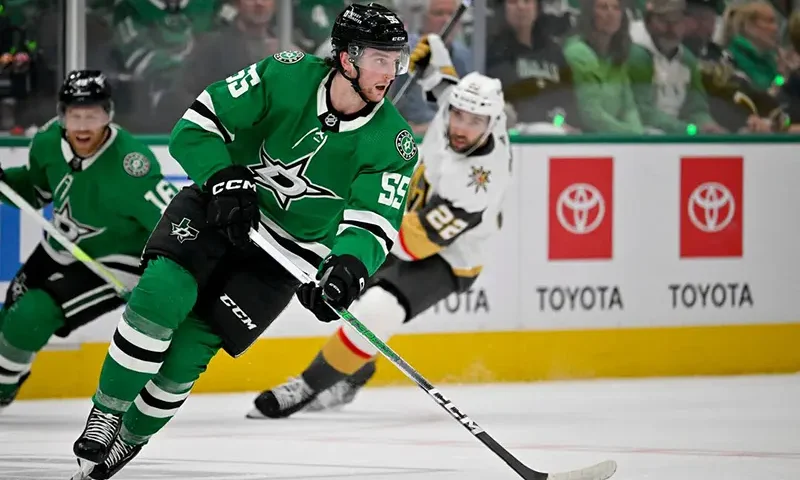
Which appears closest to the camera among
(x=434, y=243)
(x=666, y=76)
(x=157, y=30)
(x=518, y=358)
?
(x=434, y=243)

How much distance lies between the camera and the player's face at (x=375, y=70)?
346cm

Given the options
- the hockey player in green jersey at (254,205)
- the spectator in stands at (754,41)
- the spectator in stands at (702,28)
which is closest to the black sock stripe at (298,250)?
the hockey player in green jersey at (254,205)

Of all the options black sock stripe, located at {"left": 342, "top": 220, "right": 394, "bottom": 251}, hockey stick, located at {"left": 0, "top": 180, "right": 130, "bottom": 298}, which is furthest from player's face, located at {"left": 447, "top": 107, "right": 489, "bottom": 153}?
black sock stripe, located at {"left": 342, "top": 220, "right": 394, "bottom": 251}

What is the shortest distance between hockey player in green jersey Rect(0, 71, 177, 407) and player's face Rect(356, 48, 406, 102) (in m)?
1.47

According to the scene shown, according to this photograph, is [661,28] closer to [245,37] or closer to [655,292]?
[655,292]

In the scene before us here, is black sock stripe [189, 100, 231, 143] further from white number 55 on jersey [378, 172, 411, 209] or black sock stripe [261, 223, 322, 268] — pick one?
white number 55 on jersey [378, 172, 411, 209]

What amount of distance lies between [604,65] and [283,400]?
217cm

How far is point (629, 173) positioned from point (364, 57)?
9.91 ft

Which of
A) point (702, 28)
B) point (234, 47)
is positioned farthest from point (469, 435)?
point (702, 28)

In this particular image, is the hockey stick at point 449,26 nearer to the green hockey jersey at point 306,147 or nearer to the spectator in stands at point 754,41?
the spectator in stands at point 754,41

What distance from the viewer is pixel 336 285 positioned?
3.34 metres

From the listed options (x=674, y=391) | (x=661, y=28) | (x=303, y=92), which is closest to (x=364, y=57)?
(x=303, y=92)

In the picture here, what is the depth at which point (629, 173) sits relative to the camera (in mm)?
6305

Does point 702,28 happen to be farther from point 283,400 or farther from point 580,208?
point 283,400
